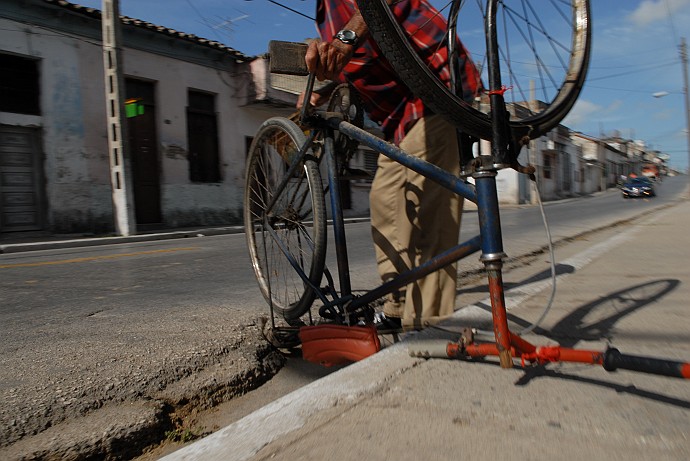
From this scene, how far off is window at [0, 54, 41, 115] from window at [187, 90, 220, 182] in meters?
4.26

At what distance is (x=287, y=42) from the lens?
2160 millimetres

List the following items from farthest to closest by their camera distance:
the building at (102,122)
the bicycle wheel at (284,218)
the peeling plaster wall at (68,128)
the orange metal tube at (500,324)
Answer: the peeling plaster wall at (68,128), the building at (102,122), the bicycle wheel at (284,218), the orange metal tube at (500,324)

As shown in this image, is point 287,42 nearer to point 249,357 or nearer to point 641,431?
point 249,357

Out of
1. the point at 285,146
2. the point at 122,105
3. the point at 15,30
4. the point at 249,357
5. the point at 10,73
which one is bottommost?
the point at 249,357

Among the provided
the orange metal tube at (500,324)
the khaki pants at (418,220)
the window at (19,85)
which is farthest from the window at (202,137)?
the orange metal tube at (500,324)

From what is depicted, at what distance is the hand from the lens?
72.8 inches

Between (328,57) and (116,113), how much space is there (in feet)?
33.4

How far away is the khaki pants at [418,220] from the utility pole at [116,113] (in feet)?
32.5

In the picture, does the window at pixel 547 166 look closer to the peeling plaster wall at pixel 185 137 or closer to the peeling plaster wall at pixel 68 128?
the peeling plaster wall at pixel 185 137

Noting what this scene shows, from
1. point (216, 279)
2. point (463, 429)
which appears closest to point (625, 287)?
point (463, 429)

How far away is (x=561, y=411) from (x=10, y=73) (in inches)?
511

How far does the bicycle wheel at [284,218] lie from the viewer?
88.4 inches

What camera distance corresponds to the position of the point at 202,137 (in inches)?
617

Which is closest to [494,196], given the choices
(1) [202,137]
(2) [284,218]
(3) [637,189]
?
(2) [284,218]
